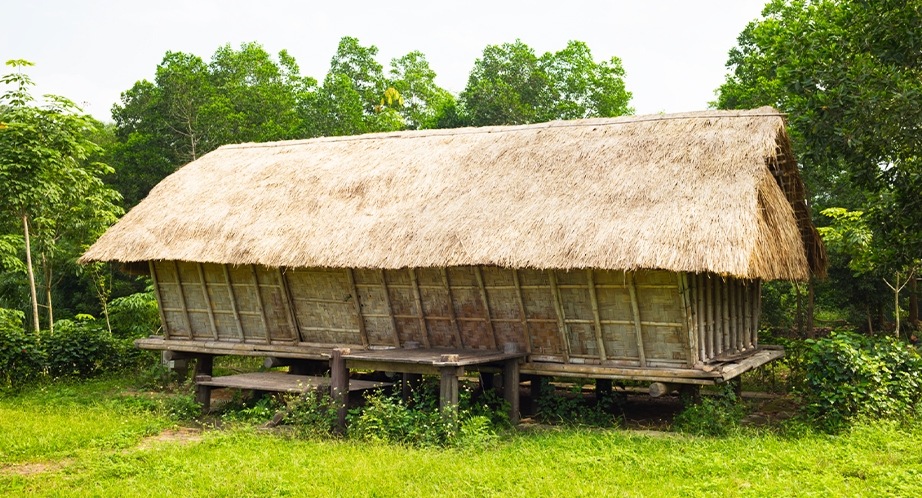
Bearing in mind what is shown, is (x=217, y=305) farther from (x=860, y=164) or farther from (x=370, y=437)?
(x=860, y=164)

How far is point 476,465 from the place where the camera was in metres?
7.59

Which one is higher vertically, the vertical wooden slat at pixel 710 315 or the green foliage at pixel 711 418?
the vertical wooden slat at pixel 710 315

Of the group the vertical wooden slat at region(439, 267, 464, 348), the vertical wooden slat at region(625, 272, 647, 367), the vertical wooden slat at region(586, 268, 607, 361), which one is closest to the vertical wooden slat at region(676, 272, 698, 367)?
the vertical wooden slat at region(625, 272, 647, 367)

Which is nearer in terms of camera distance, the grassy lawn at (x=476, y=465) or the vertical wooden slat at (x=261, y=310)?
the grassy lawn at (x=476, y=465)

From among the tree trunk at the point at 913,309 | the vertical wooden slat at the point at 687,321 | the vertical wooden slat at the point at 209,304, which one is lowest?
the tree trunk at the point at 913,309

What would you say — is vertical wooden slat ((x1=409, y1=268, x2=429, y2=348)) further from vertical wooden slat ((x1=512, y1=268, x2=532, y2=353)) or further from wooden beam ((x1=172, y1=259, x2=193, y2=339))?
wooden beam ((x1=172, y1=259, x2=193, y2=339))

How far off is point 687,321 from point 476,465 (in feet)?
10.2

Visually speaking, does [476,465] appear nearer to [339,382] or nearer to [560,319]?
[339,382]

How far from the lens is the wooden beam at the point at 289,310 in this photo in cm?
1172

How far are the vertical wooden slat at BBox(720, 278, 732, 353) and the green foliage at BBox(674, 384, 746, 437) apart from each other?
1394 mm

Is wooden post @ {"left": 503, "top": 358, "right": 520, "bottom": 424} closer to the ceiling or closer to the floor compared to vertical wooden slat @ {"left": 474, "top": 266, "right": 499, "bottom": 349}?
closer to the floor

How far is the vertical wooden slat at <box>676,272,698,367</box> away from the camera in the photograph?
30.0 ft

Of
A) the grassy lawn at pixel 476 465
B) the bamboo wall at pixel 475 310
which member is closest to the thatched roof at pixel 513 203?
the bamboo wall at pixel 475 310

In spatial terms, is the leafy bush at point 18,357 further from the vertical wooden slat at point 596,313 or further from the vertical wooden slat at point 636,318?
the vertical wooden slat at point 636,318
